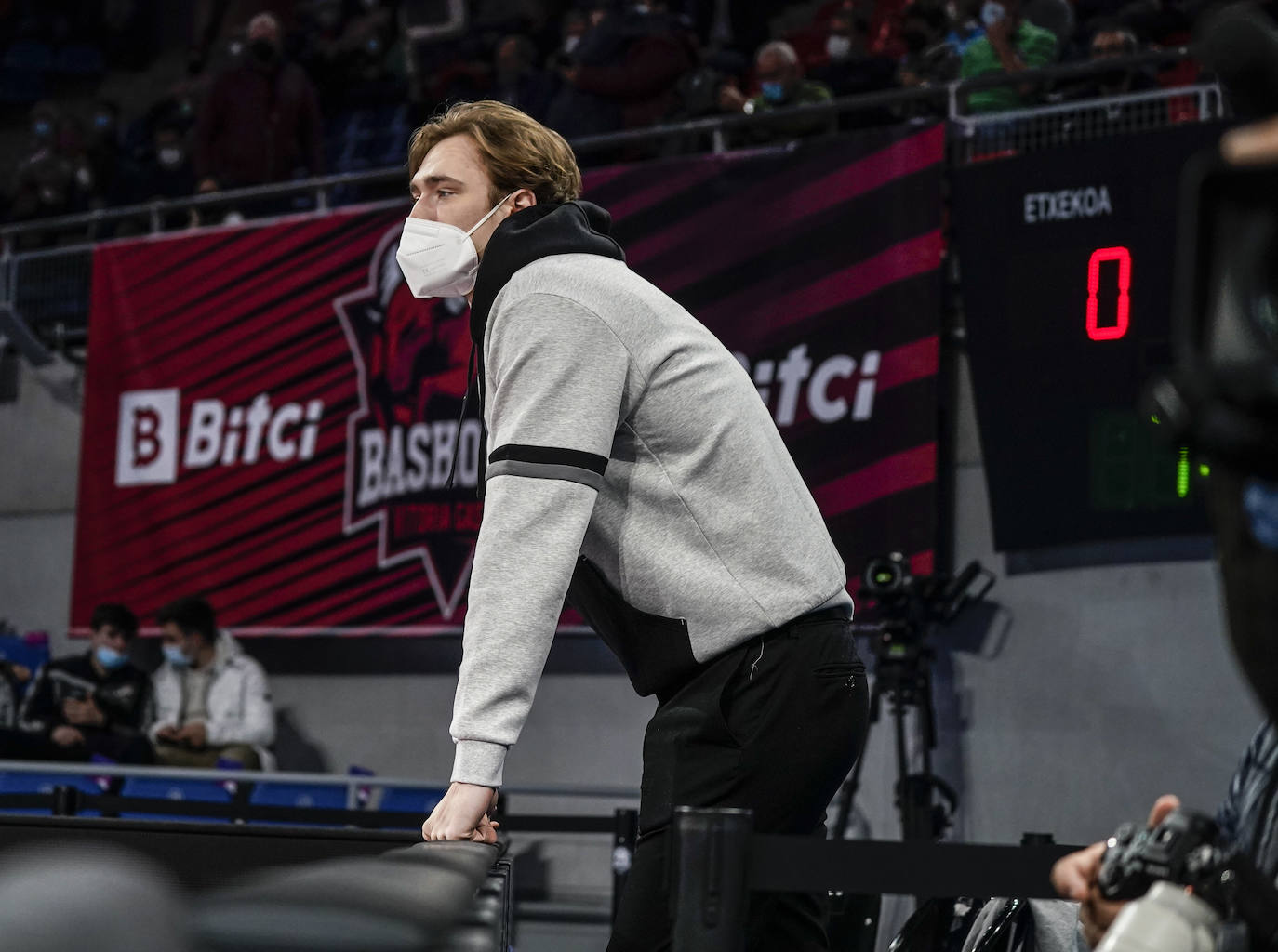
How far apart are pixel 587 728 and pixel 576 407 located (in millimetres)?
6023

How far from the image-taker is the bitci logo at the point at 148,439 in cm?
889

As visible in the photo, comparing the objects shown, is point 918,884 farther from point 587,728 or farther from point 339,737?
point 339,737

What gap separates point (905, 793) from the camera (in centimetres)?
630

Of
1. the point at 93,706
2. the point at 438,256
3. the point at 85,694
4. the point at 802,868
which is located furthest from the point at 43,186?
the point at 802,868

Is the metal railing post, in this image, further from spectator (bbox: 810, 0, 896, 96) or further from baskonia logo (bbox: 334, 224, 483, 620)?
spectator (bbox: 810, 0, 896, 96)

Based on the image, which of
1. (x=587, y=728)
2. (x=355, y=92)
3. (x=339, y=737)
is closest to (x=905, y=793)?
(x=587, y=728)

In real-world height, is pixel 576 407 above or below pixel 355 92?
below

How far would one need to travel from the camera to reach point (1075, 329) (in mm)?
6340

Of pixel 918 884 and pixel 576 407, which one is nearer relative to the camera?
pixel 918 884

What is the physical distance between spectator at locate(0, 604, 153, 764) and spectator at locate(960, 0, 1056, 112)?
4.78 metres

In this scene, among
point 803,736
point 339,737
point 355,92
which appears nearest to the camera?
point 803,736

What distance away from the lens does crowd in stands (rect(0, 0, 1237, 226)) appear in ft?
24.5

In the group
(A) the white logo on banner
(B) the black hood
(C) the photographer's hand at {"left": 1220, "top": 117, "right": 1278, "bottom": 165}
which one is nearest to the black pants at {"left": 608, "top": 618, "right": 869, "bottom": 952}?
(B) the black hood

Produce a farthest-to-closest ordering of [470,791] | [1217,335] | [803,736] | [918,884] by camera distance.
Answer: [803,736], [470,791], [918,884], [1217,335]
